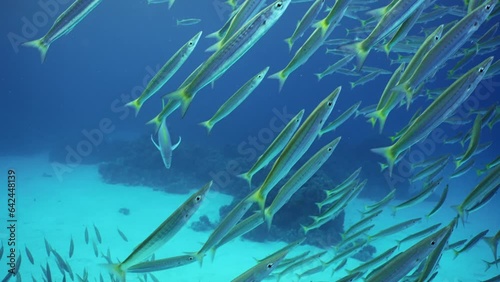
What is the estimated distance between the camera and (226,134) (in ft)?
116

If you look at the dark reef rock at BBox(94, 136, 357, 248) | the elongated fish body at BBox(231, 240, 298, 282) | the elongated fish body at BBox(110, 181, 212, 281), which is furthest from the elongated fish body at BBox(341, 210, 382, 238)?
the dark reef rock at BBox(94, 136, 357, 248)

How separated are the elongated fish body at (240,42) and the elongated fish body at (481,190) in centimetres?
217

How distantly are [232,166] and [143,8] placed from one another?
55584mm

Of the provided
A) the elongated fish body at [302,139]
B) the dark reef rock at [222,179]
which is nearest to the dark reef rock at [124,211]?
the dark reef rock at [222,179]

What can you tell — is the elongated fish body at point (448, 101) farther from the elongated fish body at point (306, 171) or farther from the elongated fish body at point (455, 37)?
the elongated fish body at point (306, 171)

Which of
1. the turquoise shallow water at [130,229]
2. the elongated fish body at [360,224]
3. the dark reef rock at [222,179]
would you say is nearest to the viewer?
the elongated fish body at [360,224]

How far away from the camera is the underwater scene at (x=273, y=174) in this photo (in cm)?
258

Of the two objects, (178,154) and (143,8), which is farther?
(143,8)

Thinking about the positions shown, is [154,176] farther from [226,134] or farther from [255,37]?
[226,134]

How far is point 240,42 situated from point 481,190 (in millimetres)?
2355

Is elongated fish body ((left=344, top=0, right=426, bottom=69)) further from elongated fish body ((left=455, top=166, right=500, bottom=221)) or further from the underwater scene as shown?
elongated fish body ((left=455, top=166, right=500, bottom=221))

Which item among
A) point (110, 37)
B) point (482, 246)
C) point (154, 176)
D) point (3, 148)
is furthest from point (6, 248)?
point (110, 37)

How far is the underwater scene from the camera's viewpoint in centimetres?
258

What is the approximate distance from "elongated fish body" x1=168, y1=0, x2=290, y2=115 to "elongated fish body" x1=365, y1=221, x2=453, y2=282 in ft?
5.73
